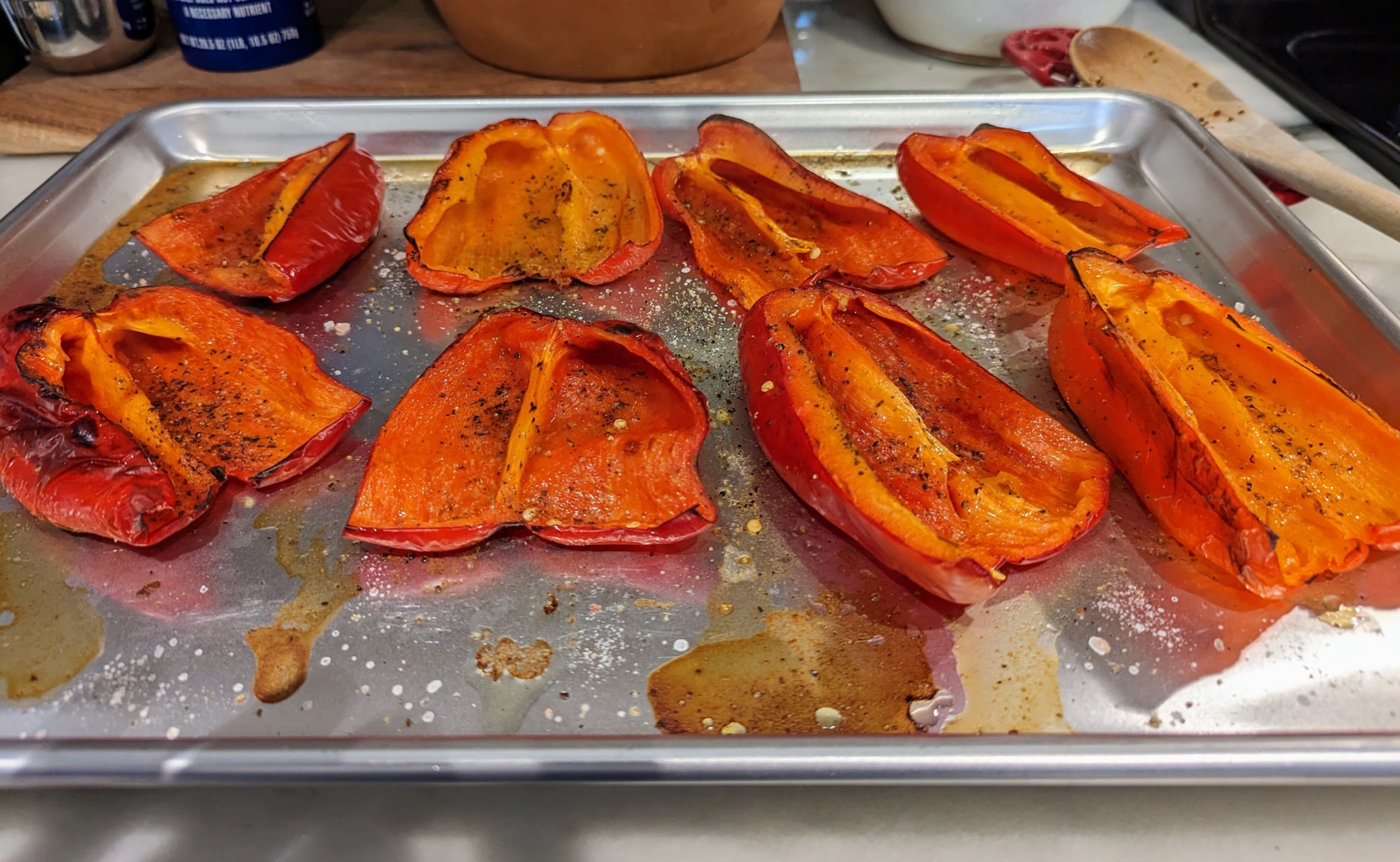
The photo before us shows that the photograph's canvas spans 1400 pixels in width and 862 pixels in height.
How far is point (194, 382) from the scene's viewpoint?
4.19ft

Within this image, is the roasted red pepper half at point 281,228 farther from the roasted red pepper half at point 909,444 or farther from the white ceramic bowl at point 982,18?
the white ceramic bowl at point 982,18

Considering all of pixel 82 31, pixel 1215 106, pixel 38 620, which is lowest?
pixel 38 620

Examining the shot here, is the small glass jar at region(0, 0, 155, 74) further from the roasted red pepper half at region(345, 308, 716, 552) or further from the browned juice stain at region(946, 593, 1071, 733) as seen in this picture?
the browned juice stain at region(946, 593, 1071, 733)

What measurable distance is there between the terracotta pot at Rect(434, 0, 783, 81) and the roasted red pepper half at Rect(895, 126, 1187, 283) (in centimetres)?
62

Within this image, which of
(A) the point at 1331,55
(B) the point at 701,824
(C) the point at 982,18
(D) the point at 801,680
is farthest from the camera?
(A) the point at 1331,55

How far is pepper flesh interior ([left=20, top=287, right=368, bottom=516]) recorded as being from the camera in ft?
3.82

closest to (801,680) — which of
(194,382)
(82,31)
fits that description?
(194,382)

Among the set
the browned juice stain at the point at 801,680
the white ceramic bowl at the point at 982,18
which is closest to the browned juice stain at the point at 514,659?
the browned juice stain at the point at 801,680

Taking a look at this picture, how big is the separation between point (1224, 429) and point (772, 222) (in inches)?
32.4

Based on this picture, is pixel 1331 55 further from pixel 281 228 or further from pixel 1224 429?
pixel 281 228

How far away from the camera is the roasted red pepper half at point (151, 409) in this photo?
1.09m

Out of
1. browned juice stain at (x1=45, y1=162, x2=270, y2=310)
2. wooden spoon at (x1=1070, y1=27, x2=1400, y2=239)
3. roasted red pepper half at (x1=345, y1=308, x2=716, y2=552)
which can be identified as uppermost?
wooden spoon at (x1=1070, y1=27, x2=1400, y2=239)

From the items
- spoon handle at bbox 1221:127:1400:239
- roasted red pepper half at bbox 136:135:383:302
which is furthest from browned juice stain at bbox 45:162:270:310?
spoon handle at bbox 1221:127:1400:239

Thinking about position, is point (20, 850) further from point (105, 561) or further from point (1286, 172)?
point (1286, 172)
